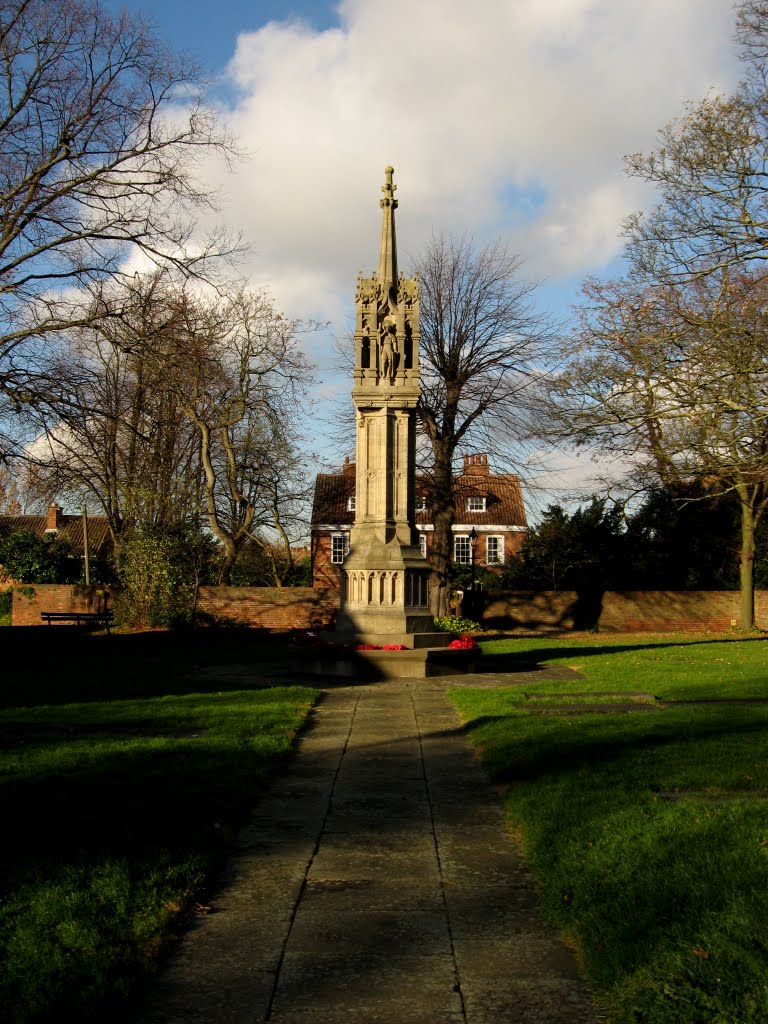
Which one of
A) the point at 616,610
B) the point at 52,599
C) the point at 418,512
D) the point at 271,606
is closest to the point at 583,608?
the point at 616,610

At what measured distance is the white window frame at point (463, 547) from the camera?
54.7 meters

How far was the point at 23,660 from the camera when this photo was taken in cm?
1916

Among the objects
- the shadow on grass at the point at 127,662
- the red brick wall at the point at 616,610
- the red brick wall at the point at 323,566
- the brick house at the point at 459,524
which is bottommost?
the shadow on grass at the point at 127,662

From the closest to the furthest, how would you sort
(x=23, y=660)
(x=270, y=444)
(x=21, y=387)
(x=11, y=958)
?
(x=11, y=958) → (x=21, y=387) → (x=23, y=660) → (x=270, y=444)

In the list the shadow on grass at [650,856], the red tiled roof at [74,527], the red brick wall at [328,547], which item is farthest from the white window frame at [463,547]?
the shadow on grass at [650,856]

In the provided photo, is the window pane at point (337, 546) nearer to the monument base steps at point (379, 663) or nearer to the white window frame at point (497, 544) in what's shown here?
the white window frame at point (497, 544)

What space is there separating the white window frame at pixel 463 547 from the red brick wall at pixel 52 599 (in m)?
26.8

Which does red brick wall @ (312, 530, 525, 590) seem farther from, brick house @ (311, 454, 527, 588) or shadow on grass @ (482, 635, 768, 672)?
shadow on grass @ (482, 635, 768, 672)

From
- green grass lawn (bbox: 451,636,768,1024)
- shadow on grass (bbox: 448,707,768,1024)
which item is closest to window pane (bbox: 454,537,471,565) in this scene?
green grass lawn (bbox: 451,636,768,1024)

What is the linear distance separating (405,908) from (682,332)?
10.0m

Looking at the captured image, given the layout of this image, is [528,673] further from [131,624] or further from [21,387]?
[131,624]

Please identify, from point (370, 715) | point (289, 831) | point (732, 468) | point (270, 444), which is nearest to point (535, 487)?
point (270, 444)

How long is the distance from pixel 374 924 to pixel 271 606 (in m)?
27.6

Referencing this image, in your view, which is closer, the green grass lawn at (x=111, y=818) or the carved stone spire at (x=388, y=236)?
the green grass lawn at (x=111, y=818)
